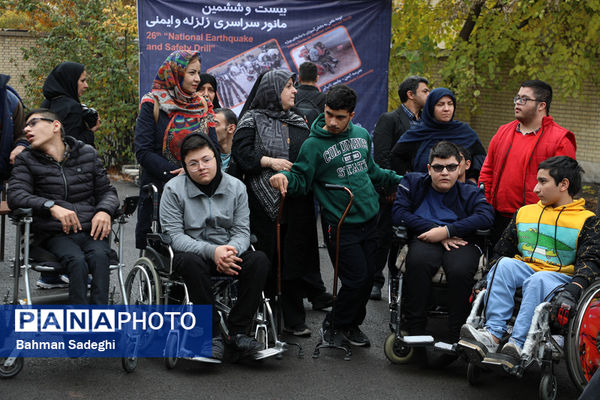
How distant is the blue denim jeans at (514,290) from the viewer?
426cm

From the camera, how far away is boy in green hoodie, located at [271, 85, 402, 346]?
16.6 ft

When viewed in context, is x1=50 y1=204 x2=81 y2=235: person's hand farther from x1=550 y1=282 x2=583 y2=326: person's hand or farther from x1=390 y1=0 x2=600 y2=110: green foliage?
x1=390 y1=0 x2=600 y2=110: green foliage

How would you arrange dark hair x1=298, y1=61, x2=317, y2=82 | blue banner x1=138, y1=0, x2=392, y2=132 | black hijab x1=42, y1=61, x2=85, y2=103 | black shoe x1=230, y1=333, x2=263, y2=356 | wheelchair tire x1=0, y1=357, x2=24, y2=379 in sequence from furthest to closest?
blue banner x1=138, y1=0, x2=392, y2=132 → dark hair x1=298, y1=61, x2=317, y2=82 → black hijab x1=42, y1=61, x2=85, y2=103 → black shoe x1=230, y1=333, x2=263, y2=356 → wheelchair tire x1=0, y1=357, x2=24, y2=379

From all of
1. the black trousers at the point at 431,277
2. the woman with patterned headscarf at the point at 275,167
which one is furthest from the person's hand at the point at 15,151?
the black trousers at the point at 431,277

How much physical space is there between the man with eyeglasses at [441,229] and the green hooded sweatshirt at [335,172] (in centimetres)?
29

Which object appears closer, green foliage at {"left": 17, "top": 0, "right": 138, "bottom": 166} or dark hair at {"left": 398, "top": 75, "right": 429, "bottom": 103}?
dark hair at {"left": 398, "top": 75, "right": 429, "bottom": 103}

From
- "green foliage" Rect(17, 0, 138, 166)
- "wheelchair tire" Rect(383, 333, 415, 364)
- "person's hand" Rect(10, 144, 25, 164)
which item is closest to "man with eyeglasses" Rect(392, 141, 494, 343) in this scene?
"wheelchair tire" Rect(383, 333, 415, 364)

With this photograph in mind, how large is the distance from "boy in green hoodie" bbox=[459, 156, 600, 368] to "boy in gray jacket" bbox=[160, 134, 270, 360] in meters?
1.36

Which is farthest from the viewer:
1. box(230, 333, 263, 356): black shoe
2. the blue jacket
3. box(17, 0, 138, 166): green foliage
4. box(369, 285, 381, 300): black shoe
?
box(17, 0, 138, 166): green foliage

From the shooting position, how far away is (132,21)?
13.5 meters

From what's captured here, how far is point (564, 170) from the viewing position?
184 inches

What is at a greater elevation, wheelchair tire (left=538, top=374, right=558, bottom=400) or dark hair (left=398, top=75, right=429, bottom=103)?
dark hair (left=398, top=75, right=429, bottom=103)

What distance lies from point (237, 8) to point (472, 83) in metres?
3.85

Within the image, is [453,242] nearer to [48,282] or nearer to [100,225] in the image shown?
[100,225]
